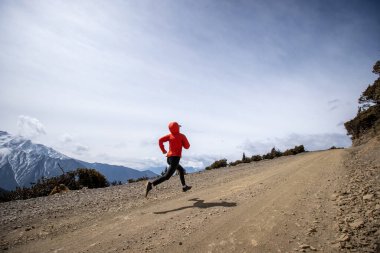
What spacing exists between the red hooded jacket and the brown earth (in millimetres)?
1504

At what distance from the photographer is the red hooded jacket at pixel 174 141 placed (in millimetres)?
7836

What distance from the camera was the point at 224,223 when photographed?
4.74 metres

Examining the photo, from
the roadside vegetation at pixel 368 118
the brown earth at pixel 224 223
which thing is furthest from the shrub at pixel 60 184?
the roadside vegetation at pixel 368 118

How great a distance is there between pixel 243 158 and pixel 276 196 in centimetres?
1752

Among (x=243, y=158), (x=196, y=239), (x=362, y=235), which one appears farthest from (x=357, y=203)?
(x=243, y=158)

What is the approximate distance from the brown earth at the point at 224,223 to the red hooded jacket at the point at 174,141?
1504mm

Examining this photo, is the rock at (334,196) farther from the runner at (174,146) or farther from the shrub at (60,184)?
the shrub at (60,184)

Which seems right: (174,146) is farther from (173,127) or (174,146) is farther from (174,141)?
(173,127)

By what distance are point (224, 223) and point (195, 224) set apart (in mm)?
578

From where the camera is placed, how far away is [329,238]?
12.5 ft

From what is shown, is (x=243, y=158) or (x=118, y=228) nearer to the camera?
(x=118, y=228)

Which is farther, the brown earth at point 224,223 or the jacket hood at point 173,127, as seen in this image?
the jacket hood at point 173,127

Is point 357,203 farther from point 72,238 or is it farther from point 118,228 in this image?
point 72,238

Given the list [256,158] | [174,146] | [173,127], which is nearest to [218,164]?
[256,158]
